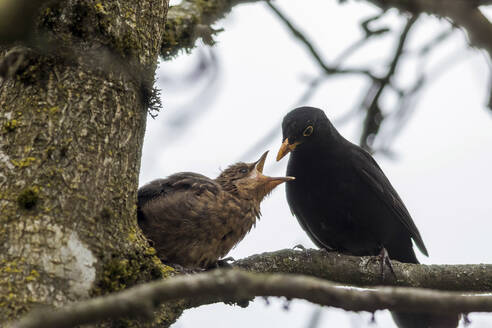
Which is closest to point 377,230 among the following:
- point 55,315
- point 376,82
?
point 376,82

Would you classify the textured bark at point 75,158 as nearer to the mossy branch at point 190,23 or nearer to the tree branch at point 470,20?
the mossy branch at point 190,23

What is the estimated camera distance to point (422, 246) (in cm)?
538

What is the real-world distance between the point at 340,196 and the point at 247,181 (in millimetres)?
1060

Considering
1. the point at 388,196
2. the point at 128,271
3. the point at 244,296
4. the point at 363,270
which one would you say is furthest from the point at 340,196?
the point at 244,296

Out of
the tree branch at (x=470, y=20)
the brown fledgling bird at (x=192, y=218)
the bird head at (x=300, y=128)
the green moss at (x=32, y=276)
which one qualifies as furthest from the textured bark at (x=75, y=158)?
the bird head at (x=300, y=128)

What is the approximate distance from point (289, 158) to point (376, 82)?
1242mm

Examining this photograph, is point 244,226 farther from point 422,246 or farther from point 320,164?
point 422,246

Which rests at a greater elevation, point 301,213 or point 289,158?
point 289,158

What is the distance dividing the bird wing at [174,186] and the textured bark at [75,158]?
807 mm

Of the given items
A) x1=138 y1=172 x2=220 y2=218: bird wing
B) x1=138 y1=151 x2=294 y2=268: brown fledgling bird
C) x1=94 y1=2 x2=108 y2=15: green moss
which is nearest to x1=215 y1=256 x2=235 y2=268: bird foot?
x1=138 y1=151 x2=294 y2=268: brown fledgling bird

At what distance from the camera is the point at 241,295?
6.37 feet

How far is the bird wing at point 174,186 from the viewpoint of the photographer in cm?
402

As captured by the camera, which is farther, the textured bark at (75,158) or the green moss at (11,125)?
the green moss at (11,125)

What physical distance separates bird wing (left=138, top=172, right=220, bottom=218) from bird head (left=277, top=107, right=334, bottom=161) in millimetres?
1487
